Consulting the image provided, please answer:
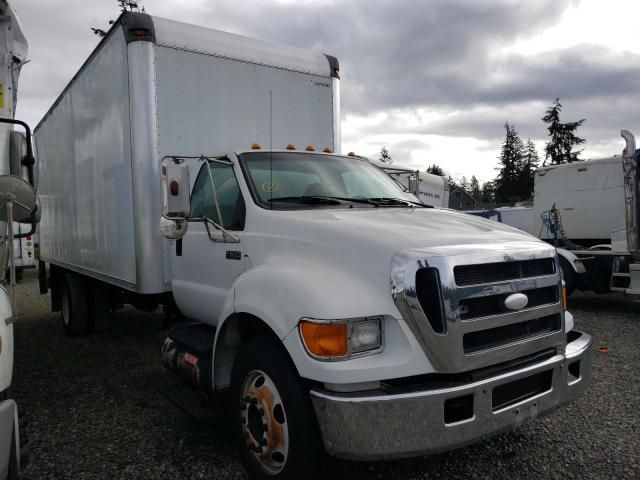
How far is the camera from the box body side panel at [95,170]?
496cm

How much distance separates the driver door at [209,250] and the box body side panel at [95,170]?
0.88 metres

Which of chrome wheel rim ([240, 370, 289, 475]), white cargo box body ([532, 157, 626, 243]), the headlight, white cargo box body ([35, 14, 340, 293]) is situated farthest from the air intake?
white cargo box body ([532, 157, 626, 243])

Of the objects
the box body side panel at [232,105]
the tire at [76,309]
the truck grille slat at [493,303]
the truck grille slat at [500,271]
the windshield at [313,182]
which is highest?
the box body side panel at [232,105]

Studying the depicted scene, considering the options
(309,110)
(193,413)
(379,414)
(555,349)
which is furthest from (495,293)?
(309,110)

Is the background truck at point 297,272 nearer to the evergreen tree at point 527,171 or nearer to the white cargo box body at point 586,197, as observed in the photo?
the white cargo box body at point 586,197

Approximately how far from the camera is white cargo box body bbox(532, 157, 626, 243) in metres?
10.2

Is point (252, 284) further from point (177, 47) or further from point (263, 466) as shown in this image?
point (177, 47)

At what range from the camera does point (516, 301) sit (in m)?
2.67

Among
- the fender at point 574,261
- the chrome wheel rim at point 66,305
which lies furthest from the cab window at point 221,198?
the fender at point 574,261

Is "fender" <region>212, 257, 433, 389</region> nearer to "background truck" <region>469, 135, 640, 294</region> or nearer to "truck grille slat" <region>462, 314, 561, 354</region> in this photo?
"truck grille slat" <region>462, 314, 561, 354</region>

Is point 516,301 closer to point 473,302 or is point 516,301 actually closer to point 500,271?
point 500,271

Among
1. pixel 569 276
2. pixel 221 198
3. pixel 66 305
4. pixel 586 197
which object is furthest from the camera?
pixel 586 197

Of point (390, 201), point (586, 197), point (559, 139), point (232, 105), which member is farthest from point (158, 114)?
point (559, 139)

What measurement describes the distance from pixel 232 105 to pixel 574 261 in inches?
A: 267
